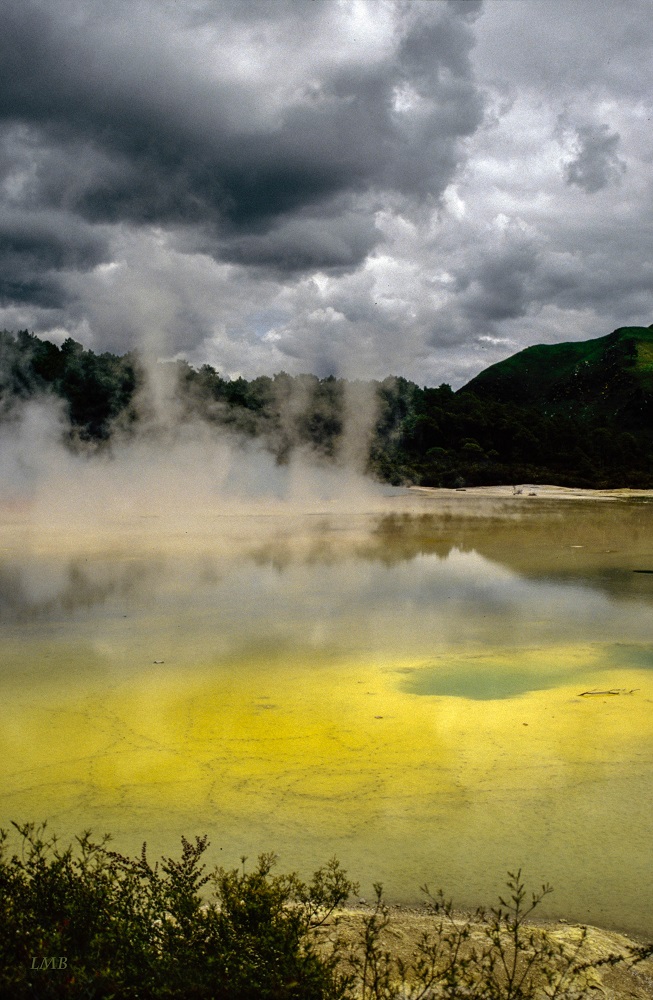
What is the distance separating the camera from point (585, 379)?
304 ft

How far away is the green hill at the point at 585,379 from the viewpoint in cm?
7900

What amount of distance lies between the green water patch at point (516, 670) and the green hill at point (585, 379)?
207 ft

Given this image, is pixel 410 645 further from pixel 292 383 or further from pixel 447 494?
pixel 292 383

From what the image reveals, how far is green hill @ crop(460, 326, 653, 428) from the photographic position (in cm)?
7900

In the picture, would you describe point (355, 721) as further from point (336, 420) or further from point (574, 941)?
point (336, 420)

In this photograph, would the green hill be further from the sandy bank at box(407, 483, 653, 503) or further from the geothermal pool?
the geothermal pool

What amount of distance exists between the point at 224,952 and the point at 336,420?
35638 millimetres

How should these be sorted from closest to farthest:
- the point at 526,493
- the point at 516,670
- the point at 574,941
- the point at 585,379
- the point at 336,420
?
the point at 574,941 → the point at 516,670 → the point at 526,493 → the point at 336,420 → the point at 585,379

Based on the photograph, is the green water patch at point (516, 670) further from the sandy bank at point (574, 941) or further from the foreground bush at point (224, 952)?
the foreground bush at point (224, 952)

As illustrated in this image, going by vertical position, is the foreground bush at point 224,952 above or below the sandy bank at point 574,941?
above

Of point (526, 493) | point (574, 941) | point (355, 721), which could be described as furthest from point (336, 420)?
point (574, 941)

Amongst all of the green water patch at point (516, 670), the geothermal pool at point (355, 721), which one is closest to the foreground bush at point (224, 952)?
the geothermal pool at point (355, 721)

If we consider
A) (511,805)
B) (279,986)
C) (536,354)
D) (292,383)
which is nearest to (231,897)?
(279,986)

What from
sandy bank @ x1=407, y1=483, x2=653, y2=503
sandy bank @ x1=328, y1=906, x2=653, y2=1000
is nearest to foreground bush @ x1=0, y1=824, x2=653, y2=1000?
sandy bank @ x1=328, y1=906, x2=653, y2=1000
